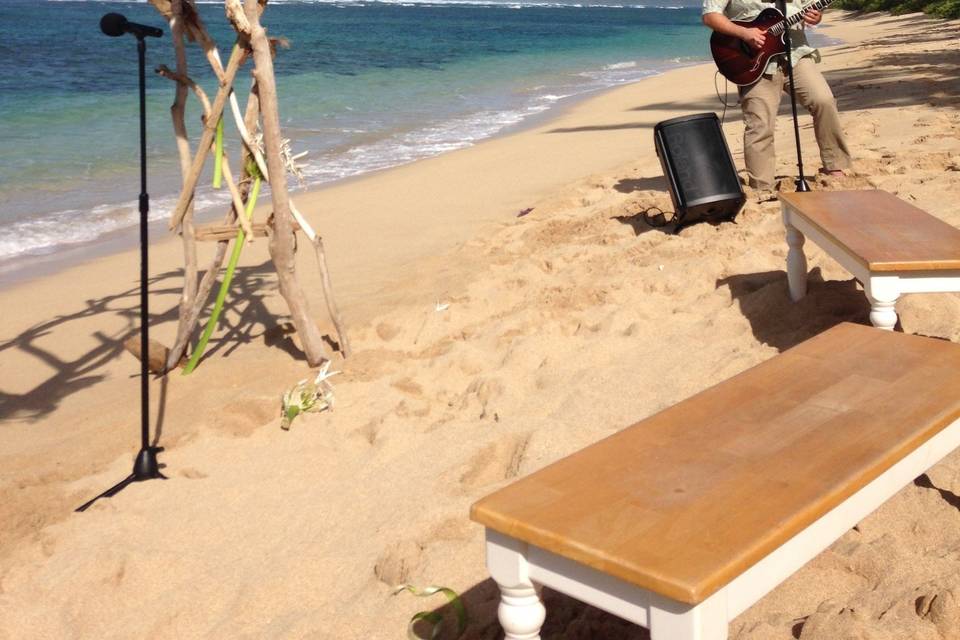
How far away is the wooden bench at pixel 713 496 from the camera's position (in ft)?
6.11

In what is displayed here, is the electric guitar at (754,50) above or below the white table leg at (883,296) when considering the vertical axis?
above

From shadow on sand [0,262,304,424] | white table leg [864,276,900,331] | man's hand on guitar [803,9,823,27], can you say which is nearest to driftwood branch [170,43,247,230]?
shadow on sand [0,262,304,424]

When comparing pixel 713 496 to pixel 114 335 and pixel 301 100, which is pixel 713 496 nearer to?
pixel 114 335

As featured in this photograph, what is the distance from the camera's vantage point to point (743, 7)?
21.2 feet

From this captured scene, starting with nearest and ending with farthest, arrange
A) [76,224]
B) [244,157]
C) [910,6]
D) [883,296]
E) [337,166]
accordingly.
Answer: [883,296] → [244,157] → [76,224] → [337,166] → [910,6]

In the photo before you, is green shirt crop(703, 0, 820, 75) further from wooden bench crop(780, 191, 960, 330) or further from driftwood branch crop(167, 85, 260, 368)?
driftwood branch crop(167, 85, 260, 368)

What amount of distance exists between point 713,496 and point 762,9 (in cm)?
503

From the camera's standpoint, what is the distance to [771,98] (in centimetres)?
644

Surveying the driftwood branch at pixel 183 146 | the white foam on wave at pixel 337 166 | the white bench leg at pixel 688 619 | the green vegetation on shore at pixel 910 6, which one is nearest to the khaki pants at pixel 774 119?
the driftwood branch at pixel 183 146

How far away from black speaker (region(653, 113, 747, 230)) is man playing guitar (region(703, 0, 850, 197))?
39 centimetres

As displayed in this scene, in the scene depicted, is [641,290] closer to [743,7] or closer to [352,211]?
[743,7]

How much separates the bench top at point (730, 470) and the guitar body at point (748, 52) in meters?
3.93

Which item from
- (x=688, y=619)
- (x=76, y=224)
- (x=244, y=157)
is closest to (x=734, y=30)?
(x=244, y=157)

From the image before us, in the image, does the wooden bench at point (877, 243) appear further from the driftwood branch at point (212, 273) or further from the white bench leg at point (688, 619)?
the driftwood branch at point (212, 273)
